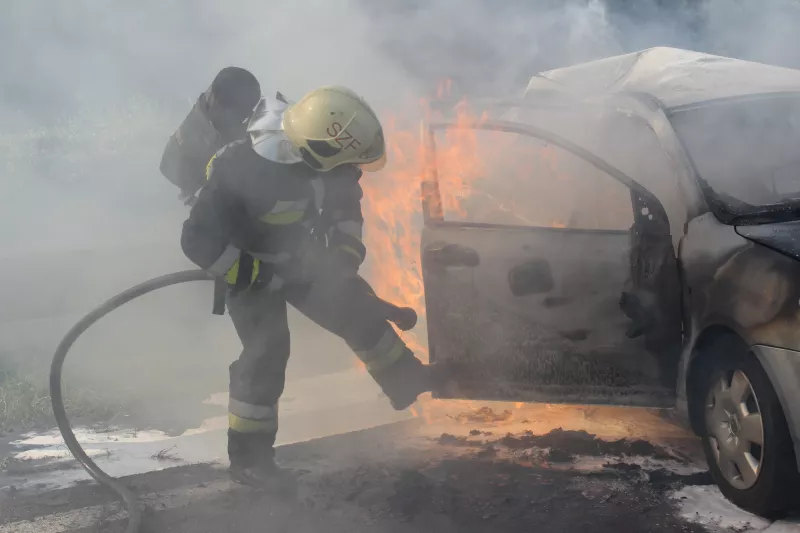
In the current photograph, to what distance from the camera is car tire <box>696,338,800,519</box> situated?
2662 mm

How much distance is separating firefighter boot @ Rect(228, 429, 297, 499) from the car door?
0.89 m

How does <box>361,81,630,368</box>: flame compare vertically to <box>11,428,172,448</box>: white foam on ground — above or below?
above

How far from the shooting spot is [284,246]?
348 centimetres

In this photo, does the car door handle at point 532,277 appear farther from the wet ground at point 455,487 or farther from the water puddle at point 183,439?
the water puddle at point 183,439

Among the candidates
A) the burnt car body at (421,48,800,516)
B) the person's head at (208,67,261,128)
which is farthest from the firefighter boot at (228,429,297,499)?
the person's head at (208,67,261,128)

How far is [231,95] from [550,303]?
6.09 ft

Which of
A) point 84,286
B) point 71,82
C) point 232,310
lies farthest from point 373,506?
point 71,82

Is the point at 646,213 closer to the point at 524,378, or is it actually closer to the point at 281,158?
the point at 524,378

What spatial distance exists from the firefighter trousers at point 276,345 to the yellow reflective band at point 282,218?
317mm

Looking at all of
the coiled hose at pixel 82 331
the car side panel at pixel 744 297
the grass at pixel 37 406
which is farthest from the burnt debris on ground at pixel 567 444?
the grass at pixel 37 406

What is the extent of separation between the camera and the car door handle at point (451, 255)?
137 inches

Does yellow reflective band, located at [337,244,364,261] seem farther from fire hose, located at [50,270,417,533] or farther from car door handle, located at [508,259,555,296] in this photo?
car door handle, located at [508,259,555,296]

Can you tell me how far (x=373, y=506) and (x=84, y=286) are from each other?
5677mm

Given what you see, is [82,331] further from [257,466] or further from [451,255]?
[451,255]
